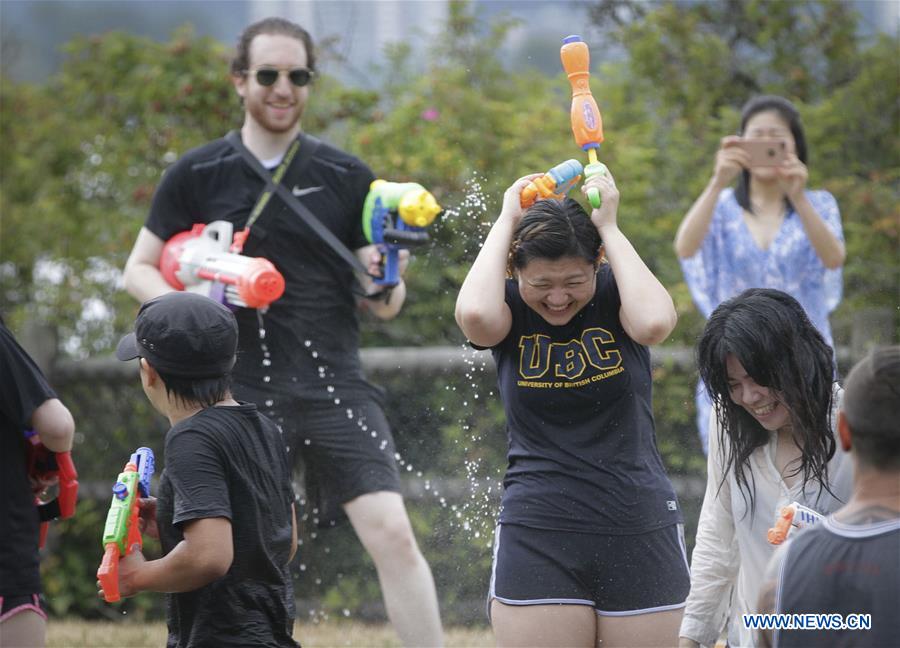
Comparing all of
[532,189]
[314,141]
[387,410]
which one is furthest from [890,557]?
[387,410]

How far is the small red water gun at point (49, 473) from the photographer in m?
4.08

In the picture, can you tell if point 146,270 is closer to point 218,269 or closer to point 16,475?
point 218,269

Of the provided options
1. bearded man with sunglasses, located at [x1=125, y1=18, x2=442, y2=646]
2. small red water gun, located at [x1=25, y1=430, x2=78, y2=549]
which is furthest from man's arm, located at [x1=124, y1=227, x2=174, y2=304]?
small red water gun, located at [x1=25, y1=430, x2=78, y2=549]

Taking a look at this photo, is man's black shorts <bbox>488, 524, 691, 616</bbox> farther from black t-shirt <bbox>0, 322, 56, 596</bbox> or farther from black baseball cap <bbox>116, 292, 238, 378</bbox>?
black t-shirt <bbox>0, 322, 56, 596</bbox>

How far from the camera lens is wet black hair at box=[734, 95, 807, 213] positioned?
5.64 metres

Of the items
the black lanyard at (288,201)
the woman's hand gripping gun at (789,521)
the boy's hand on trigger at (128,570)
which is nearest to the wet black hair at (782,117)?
the black lanyard at (288,201)

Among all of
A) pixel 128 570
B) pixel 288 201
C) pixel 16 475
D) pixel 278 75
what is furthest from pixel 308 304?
pixel 128 570

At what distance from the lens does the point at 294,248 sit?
16.5ft

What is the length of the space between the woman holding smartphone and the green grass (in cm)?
133

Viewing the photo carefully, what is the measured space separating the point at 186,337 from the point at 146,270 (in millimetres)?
1907

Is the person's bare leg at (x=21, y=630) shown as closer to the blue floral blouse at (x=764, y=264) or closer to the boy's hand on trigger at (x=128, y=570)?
the boy's hand on trigger at (x=128, y=570)

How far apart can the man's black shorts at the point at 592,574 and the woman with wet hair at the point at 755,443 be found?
140mm

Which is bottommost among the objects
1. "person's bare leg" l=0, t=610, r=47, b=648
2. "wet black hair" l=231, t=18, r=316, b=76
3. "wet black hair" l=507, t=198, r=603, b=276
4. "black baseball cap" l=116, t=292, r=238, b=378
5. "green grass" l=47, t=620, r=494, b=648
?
"green grass" l=47, t=620, r=494, b=648

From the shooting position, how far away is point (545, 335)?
363cm
